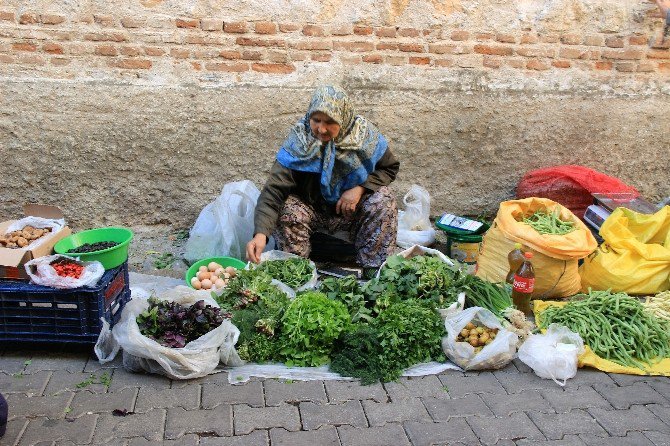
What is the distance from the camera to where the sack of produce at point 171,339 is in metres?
3.40

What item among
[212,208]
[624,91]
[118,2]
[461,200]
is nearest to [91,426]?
[212,208]

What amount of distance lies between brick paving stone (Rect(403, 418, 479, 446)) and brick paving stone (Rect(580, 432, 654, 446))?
1.85 ft

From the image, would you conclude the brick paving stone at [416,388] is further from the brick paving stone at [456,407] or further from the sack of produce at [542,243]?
the sack of produce at [542,243]

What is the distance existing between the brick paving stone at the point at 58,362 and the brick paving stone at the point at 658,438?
3.05 metres

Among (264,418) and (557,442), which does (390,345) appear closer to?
(264,418)

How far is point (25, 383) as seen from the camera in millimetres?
3398

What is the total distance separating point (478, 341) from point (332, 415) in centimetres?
104

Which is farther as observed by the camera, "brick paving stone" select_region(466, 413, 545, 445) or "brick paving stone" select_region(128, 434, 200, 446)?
"brick paving stone" select_region(466, 413, 545, 445)

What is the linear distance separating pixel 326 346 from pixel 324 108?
1639mm

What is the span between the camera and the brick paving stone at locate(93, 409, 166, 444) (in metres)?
3.02

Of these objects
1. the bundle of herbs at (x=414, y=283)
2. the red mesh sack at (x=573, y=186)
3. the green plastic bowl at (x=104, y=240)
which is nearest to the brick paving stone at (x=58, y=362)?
the green plastic bowl at (x=104, y=240)

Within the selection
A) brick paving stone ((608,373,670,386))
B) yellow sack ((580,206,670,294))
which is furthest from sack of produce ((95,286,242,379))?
yellow sack ((580,206,670,294))

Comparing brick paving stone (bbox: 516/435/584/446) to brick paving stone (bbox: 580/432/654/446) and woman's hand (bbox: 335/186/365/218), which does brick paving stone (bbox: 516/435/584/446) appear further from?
woman's hand (bbox: 335/186/365/218)

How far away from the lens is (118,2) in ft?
15.9
